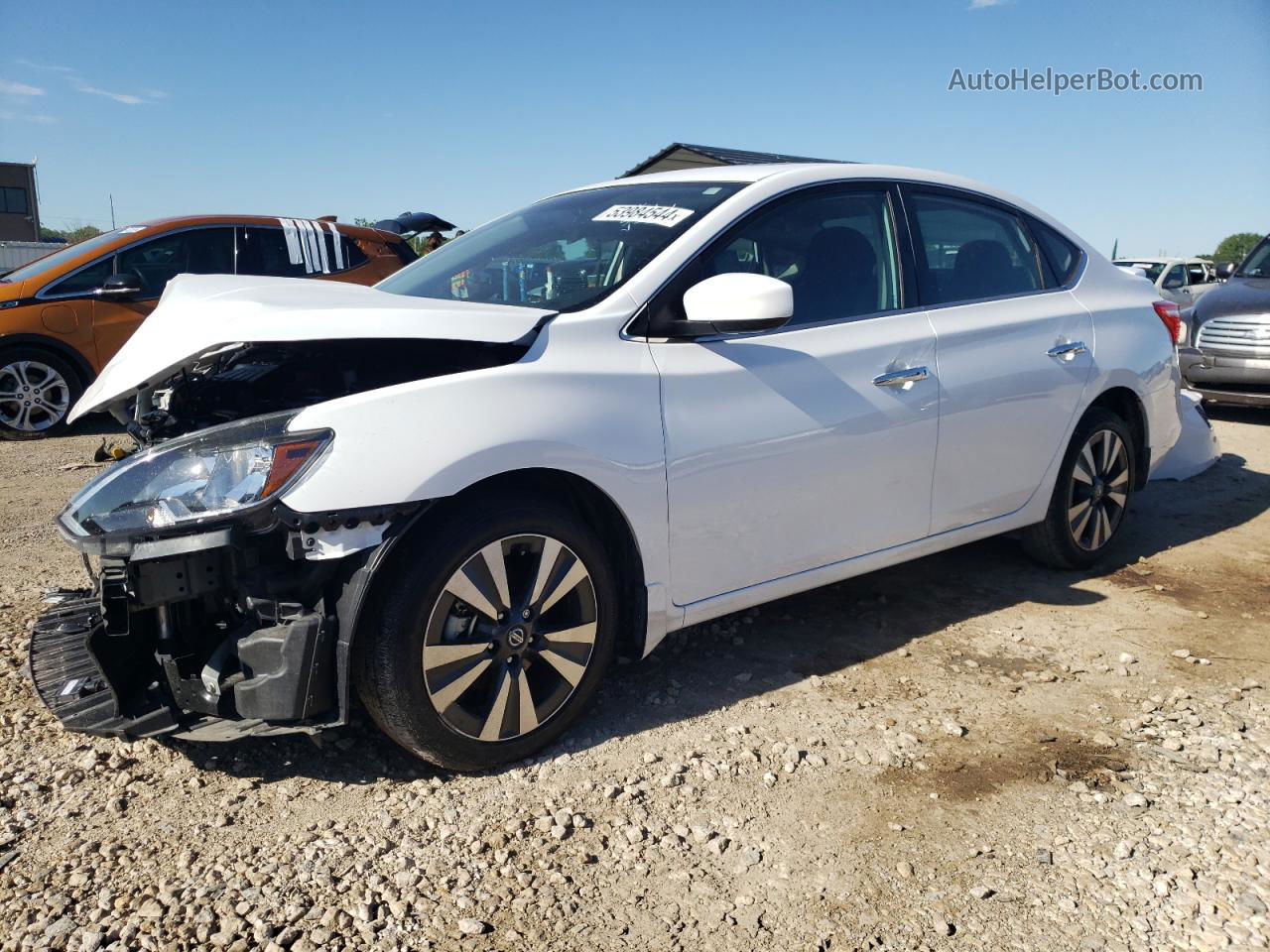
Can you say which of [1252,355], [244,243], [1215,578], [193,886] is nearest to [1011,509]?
[1215,578]

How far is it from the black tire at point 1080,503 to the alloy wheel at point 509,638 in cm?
249

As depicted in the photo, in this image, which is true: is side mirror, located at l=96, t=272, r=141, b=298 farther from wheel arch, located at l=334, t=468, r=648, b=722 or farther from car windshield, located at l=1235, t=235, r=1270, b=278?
car windshield, located at l=1235, t=235, r=1270, b=278

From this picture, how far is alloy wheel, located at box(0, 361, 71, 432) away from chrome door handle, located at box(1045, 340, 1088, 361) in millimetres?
7327

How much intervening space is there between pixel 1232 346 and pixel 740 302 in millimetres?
7720

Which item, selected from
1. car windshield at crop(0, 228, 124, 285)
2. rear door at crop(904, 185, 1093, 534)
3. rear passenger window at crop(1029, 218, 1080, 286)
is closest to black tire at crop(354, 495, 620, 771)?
rear door at crop(904, 185, 1093, 534)

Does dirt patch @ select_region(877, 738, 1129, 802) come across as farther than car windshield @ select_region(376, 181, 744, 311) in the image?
No

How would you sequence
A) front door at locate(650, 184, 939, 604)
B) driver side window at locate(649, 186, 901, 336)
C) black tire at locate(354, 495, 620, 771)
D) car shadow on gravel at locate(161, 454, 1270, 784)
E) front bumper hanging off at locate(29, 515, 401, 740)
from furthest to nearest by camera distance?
driver side window at locate(649, 186, 901, 336) < front door at locate(650, 184, 939, 604) < car shadow on gravel at locate(161, 454, 1270, 784) < black tire at locate(354, 495, 620, 771) < front bumper hanging off at locate(29, 515, 401, 740)

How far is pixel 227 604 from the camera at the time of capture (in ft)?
8.63

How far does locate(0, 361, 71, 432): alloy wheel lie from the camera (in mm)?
7836

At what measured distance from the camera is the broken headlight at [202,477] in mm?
2439

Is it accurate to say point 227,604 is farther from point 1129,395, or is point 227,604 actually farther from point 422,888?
point 1129,395

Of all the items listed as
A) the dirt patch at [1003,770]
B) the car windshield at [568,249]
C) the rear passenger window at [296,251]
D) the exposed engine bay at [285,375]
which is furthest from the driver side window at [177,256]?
the dirt patch at [1003,770]

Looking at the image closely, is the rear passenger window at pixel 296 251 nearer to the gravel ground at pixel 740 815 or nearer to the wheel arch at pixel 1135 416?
the gravel ground at pixel 740 815

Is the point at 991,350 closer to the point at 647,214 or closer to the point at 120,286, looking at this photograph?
the point at 647,214
